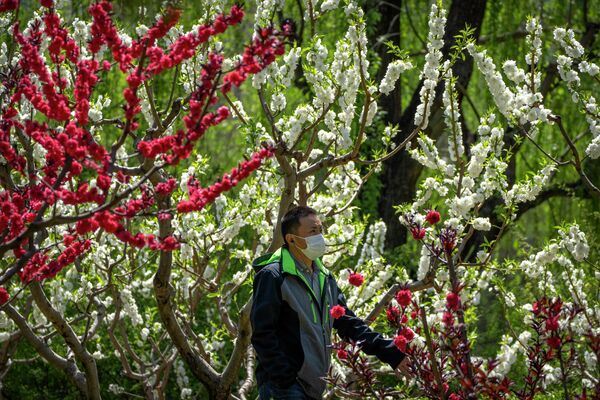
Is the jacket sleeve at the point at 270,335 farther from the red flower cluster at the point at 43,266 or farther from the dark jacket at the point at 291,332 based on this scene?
the red flower cluster at the point at 43,266

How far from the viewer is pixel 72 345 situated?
228 inches

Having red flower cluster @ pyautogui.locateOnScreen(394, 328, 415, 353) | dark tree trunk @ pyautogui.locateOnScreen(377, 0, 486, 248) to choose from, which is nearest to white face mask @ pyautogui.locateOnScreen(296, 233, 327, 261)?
red flower cluster @ pyautogui.locateOnScreen(394, 328, 415, 353)

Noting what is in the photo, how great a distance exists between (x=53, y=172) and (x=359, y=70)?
1.95 metres

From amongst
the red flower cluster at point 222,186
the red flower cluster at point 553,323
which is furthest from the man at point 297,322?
the red flower cluster at point 553,323

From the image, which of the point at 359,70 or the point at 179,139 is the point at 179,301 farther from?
the point at 179,139

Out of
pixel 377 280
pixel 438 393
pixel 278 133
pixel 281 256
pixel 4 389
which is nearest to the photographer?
pixel 438 393

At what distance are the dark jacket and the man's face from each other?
65 millimetres

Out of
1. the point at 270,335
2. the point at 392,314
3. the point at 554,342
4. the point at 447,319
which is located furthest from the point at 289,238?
the point at 554,342

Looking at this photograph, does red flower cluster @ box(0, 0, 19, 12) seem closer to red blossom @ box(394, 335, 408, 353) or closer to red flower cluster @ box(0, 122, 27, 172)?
red flower cluster @ box(0, 122, 27, 172)

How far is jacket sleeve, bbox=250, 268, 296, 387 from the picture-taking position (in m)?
4.07

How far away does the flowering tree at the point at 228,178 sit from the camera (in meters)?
3.39

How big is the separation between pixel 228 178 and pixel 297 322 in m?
1.05

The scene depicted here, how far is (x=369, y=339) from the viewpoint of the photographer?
438 centimetres

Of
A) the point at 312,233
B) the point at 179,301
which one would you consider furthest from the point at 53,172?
the point at 179,301
